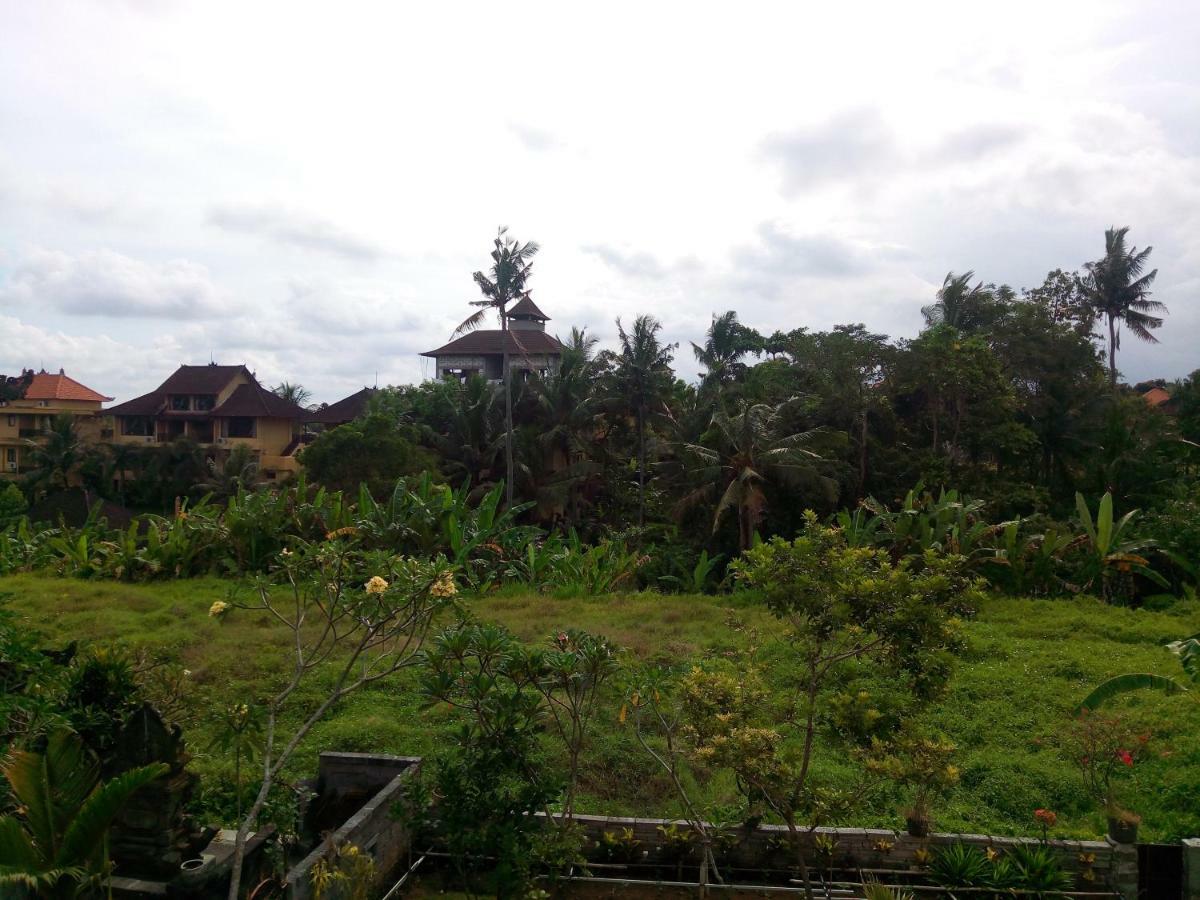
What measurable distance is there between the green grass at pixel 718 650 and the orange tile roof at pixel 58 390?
27.9 m

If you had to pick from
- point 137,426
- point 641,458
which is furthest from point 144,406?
point 641,458

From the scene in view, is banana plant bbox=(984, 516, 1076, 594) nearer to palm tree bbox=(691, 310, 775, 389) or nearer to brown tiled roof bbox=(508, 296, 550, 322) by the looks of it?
palm tree bbox=(691, 310, 775, 389)

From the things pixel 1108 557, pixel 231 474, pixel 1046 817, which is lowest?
pixel 1046 817

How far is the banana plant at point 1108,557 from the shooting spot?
39.9ft

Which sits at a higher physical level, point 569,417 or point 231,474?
point 569,417

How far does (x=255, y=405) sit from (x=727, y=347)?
58.3 ft

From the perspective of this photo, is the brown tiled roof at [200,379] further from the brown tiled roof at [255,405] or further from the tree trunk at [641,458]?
the tree trunk at [641,458]

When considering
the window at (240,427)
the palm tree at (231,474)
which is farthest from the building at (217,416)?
the palm tree at (231,474)

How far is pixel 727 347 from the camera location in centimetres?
3425

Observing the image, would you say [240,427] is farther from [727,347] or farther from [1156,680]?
[1156,680]

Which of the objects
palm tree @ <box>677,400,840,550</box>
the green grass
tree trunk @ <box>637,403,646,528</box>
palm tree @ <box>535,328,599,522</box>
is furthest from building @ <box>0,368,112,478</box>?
palm tree @ <box>677,400,840,550</box>

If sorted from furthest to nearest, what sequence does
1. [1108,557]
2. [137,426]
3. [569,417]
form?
[137,426], [569,417], [1108,557]

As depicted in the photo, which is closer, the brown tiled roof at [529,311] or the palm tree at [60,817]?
the palm tree at [60,817]

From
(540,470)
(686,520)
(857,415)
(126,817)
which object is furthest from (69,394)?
(126,817)
